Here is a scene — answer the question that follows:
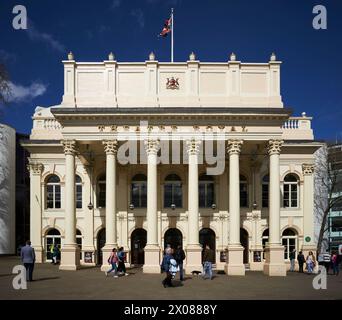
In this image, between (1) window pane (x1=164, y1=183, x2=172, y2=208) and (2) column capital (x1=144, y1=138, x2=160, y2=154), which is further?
(1) window pane (x1=164, y1=183, x2=172, y2=208)

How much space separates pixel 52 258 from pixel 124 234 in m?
5.07

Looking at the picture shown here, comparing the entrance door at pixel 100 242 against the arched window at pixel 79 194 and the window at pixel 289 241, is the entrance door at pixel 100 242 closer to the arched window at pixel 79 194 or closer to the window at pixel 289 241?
the arched window at pixel 79 194

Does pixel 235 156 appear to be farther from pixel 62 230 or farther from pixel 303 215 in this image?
pixel 62 230

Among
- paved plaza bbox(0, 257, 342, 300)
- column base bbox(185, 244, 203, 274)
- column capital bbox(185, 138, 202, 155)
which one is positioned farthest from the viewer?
column capital bbox(185, 138, 202, 155)

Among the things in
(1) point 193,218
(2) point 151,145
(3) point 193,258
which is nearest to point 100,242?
(3) point 193,258

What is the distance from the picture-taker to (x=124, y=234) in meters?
31.2

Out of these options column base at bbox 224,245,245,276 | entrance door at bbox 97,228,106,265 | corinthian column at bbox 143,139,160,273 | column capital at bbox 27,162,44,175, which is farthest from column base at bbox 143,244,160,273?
column capital at bbox 27,162,44,175

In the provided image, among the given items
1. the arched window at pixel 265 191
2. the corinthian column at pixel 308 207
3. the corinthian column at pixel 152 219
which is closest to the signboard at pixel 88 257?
the corinthian column at pixel 152 219

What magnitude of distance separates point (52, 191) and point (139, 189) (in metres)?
6.37

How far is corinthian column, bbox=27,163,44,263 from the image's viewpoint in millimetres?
32562

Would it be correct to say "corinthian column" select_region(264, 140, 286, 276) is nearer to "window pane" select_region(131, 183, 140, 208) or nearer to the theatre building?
the theatre building

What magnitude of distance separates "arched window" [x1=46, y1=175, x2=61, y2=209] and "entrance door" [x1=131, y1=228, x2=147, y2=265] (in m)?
6.14

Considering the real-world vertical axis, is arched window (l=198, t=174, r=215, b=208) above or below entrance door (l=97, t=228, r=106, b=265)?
above
